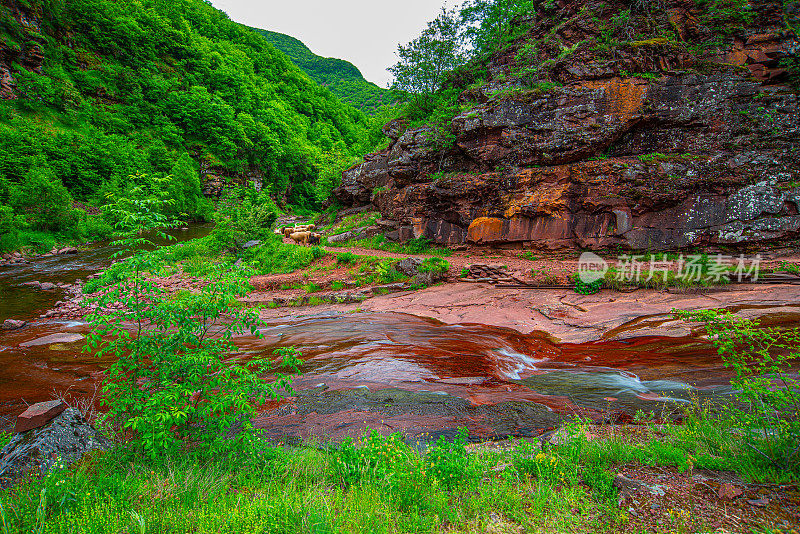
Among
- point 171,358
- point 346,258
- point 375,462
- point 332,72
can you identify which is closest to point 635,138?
point 346,258

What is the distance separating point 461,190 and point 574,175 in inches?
213

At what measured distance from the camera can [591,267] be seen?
12.9m

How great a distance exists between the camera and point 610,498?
2.73 m

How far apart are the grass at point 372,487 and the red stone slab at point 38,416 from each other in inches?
46.4

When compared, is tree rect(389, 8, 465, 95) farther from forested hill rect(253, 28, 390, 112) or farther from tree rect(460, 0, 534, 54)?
forested hill rect(253, 28, 390, 112)

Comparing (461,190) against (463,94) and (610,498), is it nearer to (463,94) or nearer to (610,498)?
(463,94)

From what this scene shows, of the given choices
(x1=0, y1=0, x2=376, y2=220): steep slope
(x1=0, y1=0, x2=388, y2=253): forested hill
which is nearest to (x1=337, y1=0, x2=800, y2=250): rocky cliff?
(x1=0, y1=0, x2=388, y2=253): forested hill

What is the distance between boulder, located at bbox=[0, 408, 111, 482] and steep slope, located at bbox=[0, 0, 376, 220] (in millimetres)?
25856

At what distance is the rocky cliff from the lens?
12.7 metres

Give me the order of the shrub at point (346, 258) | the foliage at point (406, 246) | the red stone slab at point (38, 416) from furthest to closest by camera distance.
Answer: the foliage at point (406, 246)
the shrub at point (346, 258)
the red stone slab at point (38, 416)

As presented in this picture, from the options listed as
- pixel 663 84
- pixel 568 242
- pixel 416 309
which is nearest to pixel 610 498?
pixel 416 309

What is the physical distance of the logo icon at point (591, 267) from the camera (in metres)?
11.5
